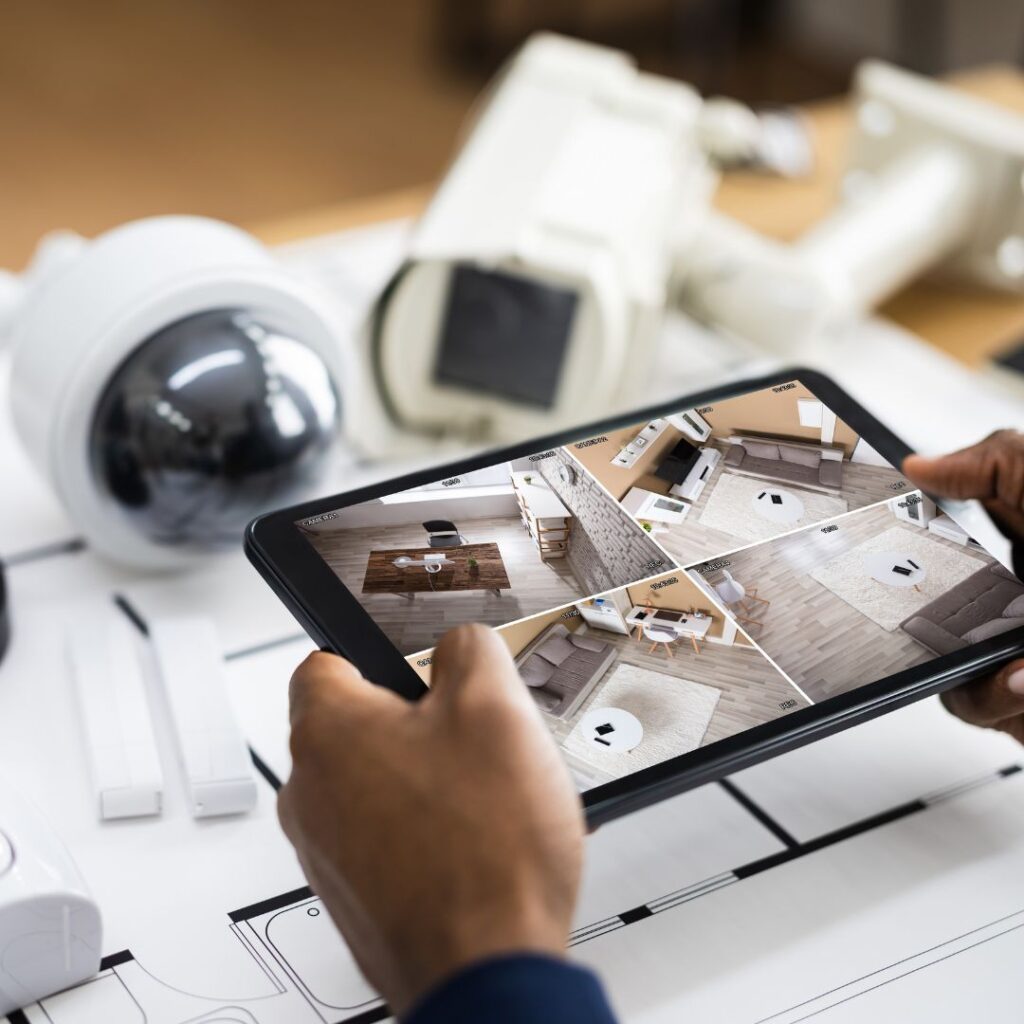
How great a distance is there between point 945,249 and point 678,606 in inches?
20.3

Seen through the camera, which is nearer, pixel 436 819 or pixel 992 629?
pixel 436 819

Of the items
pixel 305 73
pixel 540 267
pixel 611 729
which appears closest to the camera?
pixel 611 729

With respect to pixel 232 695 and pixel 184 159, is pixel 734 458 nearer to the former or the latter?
pixel 232 695

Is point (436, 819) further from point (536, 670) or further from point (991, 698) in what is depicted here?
point (991, 698)

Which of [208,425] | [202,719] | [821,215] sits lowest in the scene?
[202,719]

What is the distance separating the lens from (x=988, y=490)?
0.55m

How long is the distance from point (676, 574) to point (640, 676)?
0.05 m

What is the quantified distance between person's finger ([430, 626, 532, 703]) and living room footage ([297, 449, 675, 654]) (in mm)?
31

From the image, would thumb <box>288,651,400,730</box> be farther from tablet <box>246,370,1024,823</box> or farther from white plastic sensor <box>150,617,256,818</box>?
white plastic sensor <box>150,617,256,818</box>

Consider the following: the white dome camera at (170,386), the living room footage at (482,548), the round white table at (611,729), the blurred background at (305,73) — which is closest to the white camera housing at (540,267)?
the white dome camera at (170,386)

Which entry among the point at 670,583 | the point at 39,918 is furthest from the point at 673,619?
the point at 39,918

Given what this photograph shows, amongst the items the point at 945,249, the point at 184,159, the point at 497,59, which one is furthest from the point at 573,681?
the point at 497,59

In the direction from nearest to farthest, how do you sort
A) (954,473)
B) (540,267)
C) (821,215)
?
(954,473) < (540,267) < (821,215)

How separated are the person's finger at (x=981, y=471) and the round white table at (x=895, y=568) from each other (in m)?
0.05
